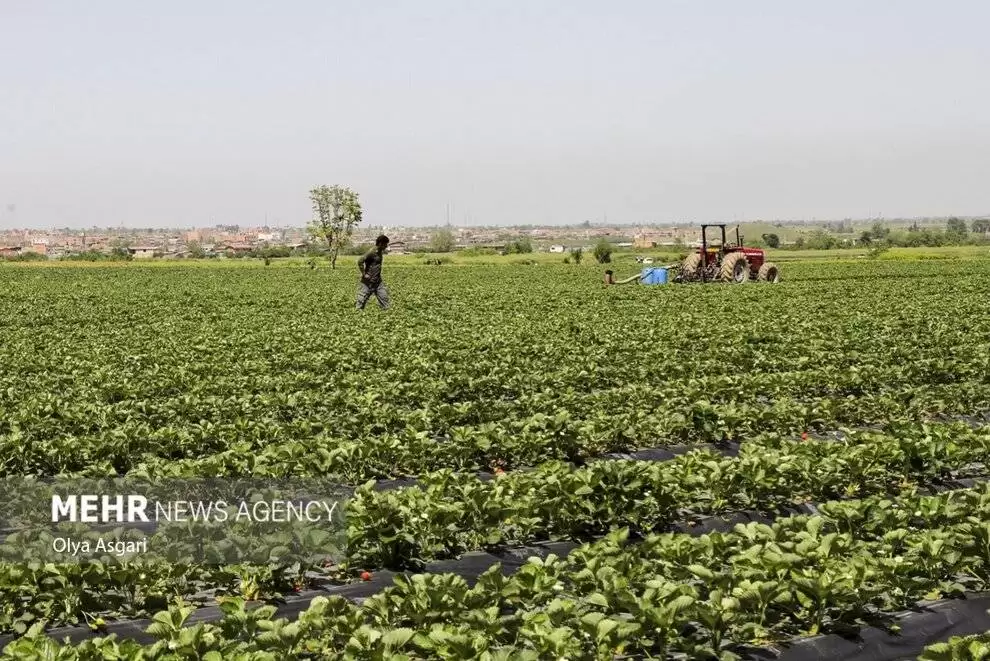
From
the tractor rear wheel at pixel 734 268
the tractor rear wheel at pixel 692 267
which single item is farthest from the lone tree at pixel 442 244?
the tractor rear wheel at pixel 734 268

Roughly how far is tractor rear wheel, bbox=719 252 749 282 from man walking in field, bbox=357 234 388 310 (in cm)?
1396

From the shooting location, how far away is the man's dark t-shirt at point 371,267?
20.2 m

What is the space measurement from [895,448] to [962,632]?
2844 mm

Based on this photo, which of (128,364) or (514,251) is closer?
(128,364)

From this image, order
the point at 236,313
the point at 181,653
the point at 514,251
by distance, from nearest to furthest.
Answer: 1. the point at 181,653
2. the point at 236,313
3. the point at 514,251

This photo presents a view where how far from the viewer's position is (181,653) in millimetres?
4020

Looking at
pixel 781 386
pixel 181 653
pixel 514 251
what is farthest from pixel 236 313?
pixel 514 251

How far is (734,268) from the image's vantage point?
Result: 32250 millimetres

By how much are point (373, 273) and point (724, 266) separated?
15090mm

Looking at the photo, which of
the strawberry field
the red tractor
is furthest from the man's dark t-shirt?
the red tractor

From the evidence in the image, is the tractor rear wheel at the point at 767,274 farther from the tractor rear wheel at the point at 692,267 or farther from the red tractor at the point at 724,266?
the tractor rear wheel at the point at 692,267

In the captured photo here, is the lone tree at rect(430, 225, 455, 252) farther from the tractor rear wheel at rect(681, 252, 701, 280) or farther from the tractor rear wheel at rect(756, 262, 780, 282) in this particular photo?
the tractor rear wheel at rect(681, 252, 701, 280)

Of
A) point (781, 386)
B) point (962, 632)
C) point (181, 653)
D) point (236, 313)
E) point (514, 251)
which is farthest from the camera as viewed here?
point (514, 251)

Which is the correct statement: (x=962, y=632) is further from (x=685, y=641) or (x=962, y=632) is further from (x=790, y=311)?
(x=790, y=311)
